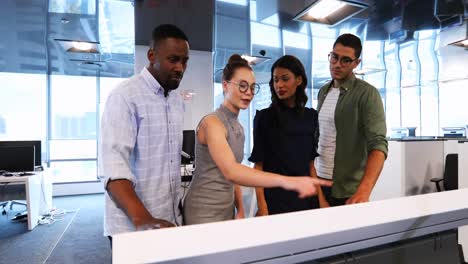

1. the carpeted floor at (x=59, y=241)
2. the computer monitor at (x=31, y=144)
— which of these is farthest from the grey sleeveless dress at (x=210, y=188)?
the computer monitor at (x=31, y=144)

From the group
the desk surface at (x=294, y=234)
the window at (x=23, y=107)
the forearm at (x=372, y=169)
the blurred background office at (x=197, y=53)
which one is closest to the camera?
the desk surface at (x=294, y=234)

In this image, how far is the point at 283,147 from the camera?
1.39 m

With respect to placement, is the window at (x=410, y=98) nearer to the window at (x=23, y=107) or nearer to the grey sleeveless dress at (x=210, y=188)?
the grey sleeveless dress at (x=210, y=188)

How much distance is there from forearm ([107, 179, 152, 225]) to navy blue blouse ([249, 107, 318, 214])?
1.99ft

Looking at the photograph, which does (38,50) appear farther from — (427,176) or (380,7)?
(427,176)

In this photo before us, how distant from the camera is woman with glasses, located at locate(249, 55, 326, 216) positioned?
1.39 metres

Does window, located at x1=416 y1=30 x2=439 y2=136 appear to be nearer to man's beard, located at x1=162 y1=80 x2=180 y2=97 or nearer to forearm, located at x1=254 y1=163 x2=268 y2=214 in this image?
forearm, located at x1=254 y1=163 x2=268 y2=214

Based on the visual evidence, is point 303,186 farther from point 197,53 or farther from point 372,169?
point 197,53

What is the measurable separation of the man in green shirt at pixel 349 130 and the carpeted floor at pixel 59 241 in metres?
2.50

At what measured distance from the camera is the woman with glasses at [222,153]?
102 centimetres

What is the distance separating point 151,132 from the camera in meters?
1.11

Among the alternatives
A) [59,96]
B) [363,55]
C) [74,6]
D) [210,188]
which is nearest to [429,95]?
[363,55]

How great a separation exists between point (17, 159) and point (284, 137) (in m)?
4.77

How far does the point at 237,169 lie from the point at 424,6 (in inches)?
162
